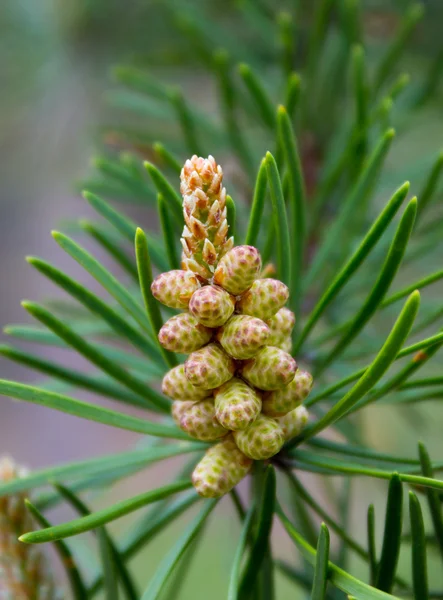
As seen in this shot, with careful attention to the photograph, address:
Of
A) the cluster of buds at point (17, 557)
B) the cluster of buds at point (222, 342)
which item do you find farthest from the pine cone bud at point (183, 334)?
the cluster of buds at point (17, 557)

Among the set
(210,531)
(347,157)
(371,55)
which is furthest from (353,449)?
(210,531)

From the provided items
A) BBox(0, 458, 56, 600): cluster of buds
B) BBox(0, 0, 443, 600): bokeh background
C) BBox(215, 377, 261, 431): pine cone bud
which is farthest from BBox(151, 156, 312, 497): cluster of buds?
BBox(0, 0, 443, 600): bokeh background

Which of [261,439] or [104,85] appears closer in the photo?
[261,439]

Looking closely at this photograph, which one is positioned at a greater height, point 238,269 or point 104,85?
point 104,85

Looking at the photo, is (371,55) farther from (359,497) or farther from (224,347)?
(359,497)

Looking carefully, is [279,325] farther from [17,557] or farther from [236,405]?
[17,557]

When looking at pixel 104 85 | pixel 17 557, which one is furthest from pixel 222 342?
pixel 104 85
